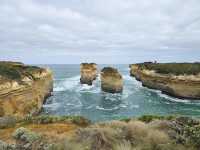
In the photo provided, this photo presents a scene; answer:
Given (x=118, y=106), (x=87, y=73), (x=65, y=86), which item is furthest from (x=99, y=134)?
(x=87, y=73)

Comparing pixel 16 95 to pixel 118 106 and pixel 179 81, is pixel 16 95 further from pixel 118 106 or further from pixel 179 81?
pixel 179 81

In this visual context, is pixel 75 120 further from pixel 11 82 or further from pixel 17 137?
pixel 11 82

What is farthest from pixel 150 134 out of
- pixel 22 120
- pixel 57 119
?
pixel 22 120

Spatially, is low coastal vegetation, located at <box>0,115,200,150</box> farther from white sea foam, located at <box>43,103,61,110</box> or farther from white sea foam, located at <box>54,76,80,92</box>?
white sea foam, located at <box>54,76,80,92</box>

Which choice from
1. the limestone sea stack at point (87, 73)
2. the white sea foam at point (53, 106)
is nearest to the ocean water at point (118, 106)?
the white sea foam at point (53, 106)

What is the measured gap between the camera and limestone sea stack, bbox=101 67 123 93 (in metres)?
46.8

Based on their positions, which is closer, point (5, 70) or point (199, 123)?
point (199, 123)

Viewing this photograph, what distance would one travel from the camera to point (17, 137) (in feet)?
27.9

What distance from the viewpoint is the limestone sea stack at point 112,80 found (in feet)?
153

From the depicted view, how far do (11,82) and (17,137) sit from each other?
1440 centimetres

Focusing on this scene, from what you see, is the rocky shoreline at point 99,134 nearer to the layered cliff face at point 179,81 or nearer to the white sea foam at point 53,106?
the white sea foam at point 53,106

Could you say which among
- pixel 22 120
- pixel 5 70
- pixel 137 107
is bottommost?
pixel 137 107

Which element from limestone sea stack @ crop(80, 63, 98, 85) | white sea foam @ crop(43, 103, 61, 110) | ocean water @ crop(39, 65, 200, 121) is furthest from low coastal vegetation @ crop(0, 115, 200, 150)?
limestone sea stack @ crop(80, 63, 98, 85)

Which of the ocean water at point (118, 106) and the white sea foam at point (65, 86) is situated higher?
the white sea foam at point (65, 86)
